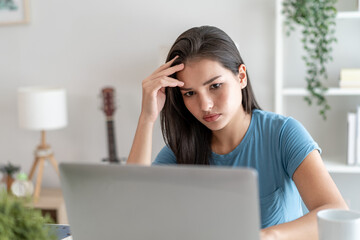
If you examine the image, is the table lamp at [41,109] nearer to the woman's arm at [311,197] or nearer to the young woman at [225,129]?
the young woman at [225,129]

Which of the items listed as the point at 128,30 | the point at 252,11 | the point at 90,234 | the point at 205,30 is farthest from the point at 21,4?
the point at 90,234

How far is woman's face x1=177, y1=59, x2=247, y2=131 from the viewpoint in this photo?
136 cm

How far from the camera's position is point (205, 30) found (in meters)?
1.44

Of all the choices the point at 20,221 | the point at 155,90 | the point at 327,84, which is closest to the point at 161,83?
the point at 155,90

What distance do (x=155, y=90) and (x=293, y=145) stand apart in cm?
45

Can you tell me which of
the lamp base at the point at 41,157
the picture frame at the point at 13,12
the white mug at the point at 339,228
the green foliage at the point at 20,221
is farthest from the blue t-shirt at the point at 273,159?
the picture frame at the point at 13,12

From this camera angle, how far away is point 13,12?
3379mm

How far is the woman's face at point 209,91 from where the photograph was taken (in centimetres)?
136

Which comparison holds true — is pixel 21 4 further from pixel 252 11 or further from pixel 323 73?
pixel 323 73

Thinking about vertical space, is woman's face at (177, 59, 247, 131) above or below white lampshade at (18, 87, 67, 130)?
above

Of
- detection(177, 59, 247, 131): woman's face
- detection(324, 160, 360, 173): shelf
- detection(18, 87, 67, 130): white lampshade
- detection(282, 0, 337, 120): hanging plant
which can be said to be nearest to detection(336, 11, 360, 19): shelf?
detection(282, 0, 337, 120): hanging plant

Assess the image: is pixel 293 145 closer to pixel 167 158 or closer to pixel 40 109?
pixel 167 158

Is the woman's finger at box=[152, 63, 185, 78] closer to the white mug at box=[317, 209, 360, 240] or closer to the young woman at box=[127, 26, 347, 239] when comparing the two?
the young woman at box=[127, 26, 347, 239]

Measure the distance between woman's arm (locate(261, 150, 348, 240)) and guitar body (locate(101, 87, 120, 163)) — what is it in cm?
186
